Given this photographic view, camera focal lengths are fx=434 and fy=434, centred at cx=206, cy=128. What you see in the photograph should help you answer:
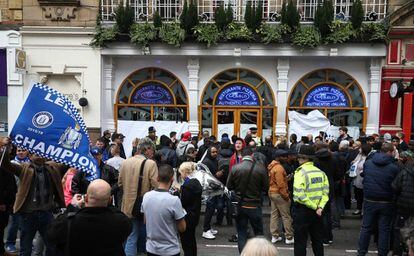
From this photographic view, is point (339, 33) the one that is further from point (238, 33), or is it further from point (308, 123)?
point (238, 33)

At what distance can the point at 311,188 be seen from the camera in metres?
5.85

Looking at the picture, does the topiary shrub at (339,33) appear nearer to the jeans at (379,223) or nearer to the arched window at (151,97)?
the arched window at (151,97)

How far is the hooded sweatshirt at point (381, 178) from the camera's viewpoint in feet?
21.1

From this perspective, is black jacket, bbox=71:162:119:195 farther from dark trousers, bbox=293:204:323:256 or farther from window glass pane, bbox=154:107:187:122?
window glass pane, bbox=154:107:187:122

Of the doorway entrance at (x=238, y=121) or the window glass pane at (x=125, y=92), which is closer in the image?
the doorway entrance at (x=238, y=121)

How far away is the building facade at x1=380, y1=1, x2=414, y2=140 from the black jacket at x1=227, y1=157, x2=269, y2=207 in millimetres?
8696

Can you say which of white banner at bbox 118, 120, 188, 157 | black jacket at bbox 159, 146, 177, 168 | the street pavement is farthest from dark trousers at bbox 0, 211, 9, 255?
white banner at bbox 118, 120, 188, 157

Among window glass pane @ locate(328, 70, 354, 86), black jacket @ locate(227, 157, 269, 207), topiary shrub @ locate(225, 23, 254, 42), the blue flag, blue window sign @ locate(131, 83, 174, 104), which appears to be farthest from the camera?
blue window sign @ locate(131, 83, 174, 104)

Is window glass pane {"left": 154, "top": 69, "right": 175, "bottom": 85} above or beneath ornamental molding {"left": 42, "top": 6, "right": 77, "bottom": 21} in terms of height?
beneath

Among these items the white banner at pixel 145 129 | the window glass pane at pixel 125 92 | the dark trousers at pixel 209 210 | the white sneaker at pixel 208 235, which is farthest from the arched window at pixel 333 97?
the white sneaker at pixel 208 235

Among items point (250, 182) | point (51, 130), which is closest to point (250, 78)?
point (250, 182)

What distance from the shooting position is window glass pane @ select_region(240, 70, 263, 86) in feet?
48.9

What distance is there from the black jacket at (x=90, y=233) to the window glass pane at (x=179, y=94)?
11724 mm

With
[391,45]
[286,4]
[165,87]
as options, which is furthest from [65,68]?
[391,45]
